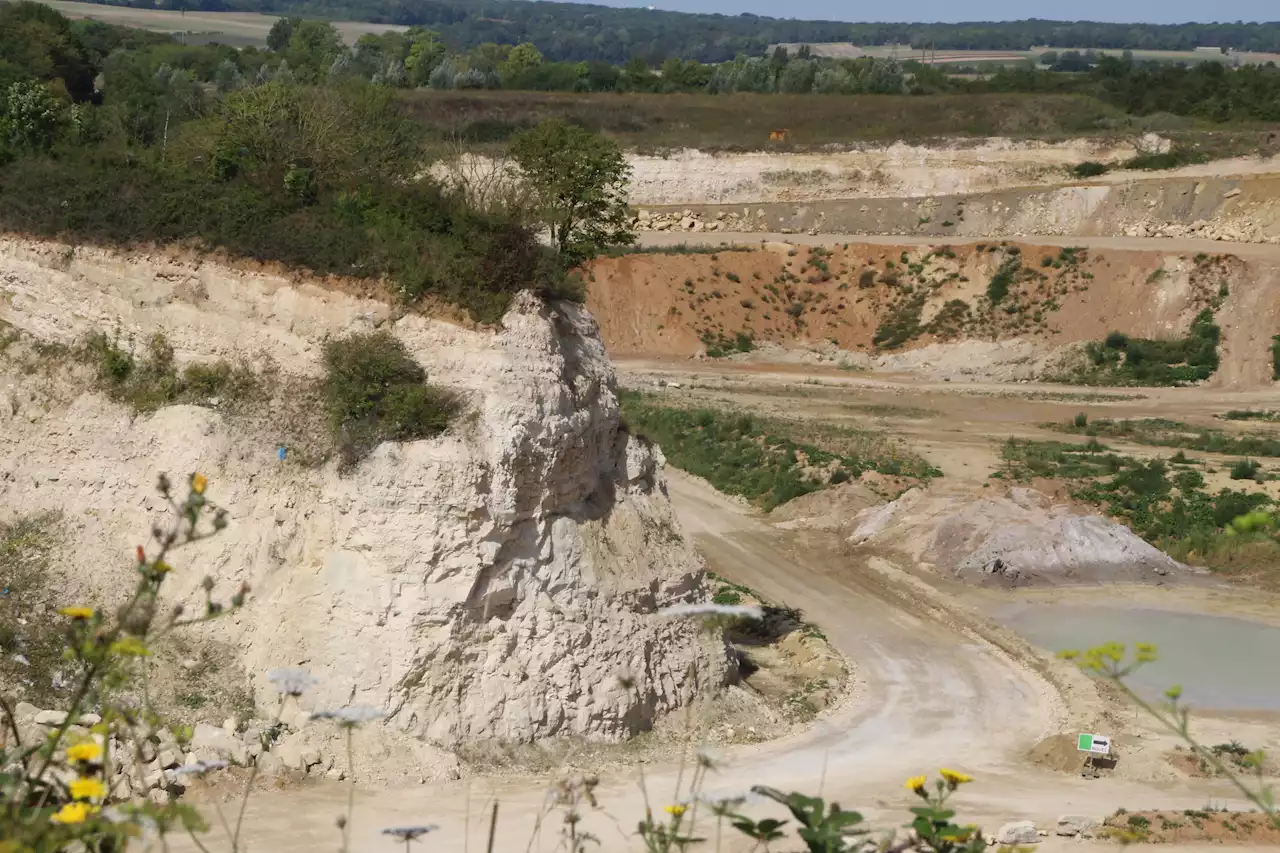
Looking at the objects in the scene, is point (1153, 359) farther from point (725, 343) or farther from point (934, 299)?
point (725, 343)

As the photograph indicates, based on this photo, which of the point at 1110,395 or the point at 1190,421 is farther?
the point at 1110,395

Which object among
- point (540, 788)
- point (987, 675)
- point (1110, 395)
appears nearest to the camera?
point (540, 788)

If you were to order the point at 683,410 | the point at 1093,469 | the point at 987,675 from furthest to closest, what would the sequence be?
the point at 683,410, the point at 1093,469, the point at 987,675

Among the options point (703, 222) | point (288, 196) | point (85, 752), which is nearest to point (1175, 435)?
point (288, 196)

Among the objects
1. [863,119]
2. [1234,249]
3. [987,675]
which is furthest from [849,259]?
[987,675]

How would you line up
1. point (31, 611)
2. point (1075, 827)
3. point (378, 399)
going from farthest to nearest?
1. point (378, 399)
2. point (31, 611)
3. point (1075, 827)

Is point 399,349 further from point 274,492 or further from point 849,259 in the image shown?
point 849,259

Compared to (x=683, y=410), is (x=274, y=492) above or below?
above
